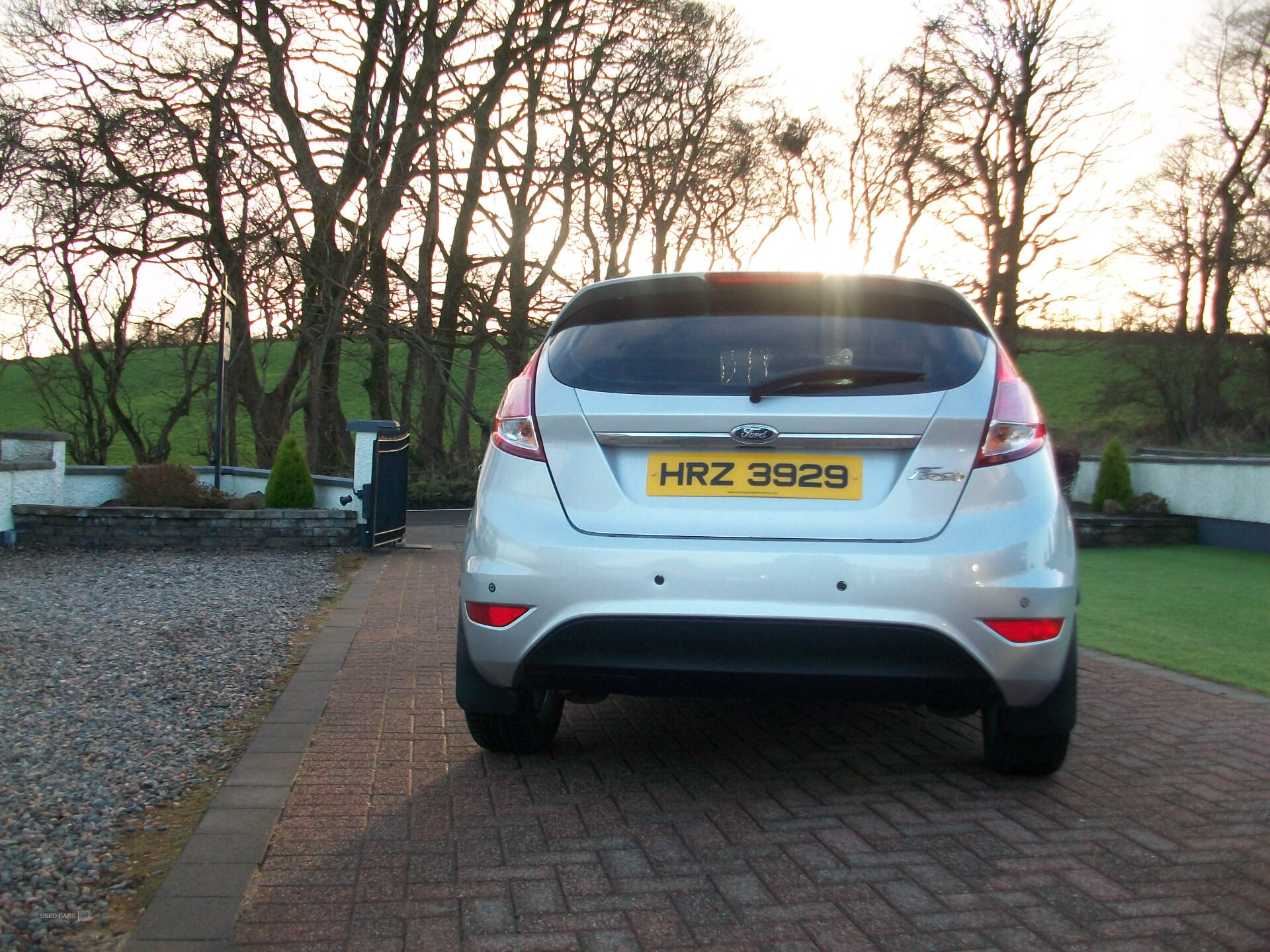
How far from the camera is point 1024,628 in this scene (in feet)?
11.0

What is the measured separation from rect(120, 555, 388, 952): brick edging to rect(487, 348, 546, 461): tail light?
131 centimetres

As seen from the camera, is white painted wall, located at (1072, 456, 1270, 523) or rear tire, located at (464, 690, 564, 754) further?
white painted wall, located at (1072, 456, 1270, 523)

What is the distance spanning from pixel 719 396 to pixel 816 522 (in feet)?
1.59

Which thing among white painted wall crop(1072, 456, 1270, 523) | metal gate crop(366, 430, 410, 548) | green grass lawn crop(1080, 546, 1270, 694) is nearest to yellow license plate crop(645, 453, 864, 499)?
green grass lawn crop(1080, 546, 1270, 694)

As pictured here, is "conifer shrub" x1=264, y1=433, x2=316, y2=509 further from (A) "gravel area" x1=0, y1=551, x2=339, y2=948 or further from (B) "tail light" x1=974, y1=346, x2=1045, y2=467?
(B) "tail light" x1=974, y1=346, x2=1045, y2=467

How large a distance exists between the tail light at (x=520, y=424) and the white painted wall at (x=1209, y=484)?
12.1 m

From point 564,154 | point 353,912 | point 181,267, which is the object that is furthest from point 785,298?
point 564,154

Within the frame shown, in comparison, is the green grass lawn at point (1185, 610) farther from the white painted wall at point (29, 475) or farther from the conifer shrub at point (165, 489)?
the white painted wall at point (29, 475)

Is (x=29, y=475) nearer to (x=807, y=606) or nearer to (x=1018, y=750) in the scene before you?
(x=807, y=606)

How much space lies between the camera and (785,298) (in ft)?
12.5

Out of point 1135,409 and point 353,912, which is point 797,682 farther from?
point 1135,409

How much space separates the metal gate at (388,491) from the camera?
12375mm

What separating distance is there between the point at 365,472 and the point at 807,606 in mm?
9781

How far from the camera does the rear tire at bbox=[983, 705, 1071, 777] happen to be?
379cm
